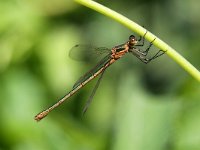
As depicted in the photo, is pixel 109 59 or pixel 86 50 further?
pixel 86 50

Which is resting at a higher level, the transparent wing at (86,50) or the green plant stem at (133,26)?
the green plant stem at (133,26)

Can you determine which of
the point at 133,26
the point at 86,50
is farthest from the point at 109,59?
the point at 133,26

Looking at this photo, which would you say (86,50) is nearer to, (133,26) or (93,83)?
(93,83)

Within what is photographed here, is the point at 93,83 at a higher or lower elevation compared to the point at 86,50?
lower

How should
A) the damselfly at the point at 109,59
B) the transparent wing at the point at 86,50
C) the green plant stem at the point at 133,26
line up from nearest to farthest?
the green plant stem at the point at 133,26 → the damselfly at the point at 109,59 → the transparent wing at the point at 86,50

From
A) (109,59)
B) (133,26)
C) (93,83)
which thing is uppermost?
(133,26)

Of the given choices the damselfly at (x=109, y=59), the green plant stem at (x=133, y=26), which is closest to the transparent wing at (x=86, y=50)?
the damselfly at (x=109, y=59)

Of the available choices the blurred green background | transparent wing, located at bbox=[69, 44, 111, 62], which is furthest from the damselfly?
the blurred green background

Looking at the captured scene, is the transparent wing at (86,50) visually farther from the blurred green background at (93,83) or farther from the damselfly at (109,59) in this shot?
the blurred green background at (93,83)

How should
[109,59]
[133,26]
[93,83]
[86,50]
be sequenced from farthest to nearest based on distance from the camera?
[93,83], [86,50], [109,59], [133,26]
